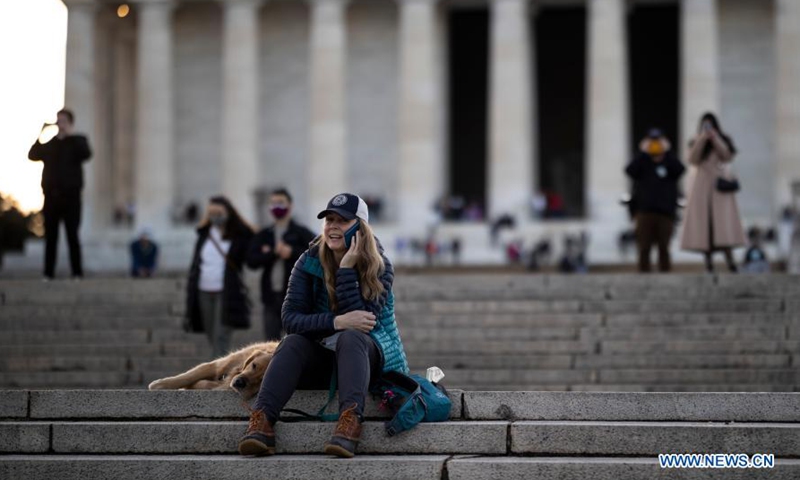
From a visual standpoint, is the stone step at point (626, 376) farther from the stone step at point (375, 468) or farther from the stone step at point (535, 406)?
the stone step at point (375, 468)

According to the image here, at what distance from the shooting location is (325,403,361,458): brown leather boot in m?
11.3

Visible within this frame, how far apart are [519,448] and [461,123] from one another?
5468cm

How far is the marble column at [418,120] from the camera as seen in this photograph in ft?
189

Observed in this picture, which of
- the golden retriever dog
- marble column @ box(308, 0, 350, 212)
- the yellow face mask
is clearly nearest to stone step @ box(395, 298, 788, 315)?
the yellow face mask

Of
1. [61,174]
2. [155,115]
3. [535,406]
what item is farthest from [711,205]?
[155,115]

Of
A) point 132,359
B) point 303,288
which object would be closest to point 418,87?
point 132,359

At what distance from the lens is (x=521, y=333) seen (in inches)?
846

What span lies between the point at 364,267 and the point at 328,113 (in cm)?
4724

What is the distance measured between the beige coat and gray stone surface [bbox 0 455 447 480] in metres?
14.8

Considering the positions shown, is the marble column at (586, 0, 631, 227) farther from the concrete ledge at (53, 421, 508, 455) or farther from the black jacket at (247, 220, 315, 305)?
the concrete ledge at (53, 421, 508, 455)

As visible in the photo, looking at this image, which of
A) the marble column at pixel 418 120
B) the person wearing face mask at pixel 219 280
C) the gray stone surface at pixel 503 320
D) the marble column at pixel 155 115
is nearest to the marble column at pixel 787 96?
the marble column at pixel 418 120

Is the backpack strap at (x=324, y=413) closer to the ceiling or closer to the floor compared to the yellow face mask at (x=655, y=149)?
closer to the floor

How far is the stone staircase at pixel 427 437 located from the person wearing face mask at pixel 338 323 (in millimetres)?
322

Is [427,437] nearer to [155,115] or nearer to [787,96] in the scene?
[787,96]
